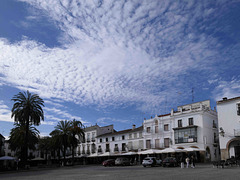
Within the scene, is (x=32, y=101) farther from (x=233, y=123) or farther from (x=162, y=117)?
(x=233, y=123)

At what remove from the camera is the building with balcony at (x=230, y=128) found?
37.6 m

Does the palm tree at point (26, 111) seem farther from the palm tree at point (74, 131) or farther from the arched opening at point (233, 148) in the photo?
the arched opening at point (233, 148)

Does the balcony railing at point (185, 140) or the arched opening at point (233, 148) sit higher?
the balcony railing at point (185, 140)

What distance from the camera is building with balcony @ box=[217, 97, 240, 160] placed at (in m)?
37.6

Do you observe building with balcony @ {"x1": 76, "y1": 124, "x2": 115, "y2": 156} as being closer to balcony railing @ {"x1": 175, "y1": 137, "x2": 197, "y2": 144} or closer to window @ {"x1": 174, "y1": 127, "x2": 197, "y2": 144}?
window @ {"x1": 174, "y1": 127, "x2": 197, "y2": 144}

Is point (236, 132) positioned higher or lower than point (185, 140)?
higher

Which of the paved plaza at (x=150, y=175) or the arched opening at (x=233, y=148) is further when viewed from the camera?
the arched opening at (x=233, y=148)

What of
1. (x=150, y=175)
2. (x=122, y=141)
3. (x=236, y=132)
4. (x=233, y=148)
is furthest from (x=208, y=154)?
(x=150, y=175)

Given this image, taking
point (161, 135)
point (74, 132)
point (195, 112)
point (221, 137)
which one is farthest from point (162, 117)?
point (74, 132)

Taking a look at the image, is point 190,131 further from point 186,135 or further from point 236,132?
point 236,132

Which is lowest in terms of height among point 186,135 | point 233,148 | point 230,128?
point 233,148

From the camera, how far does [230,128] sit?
3816 centimetres

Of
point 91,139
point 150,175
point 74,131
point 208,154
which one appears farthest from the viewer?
point 91,139

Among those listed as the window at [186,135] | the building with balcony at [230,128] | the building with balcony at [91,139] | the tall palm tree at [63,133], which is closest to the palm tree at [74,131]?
the tall palm tree at [63,133]
